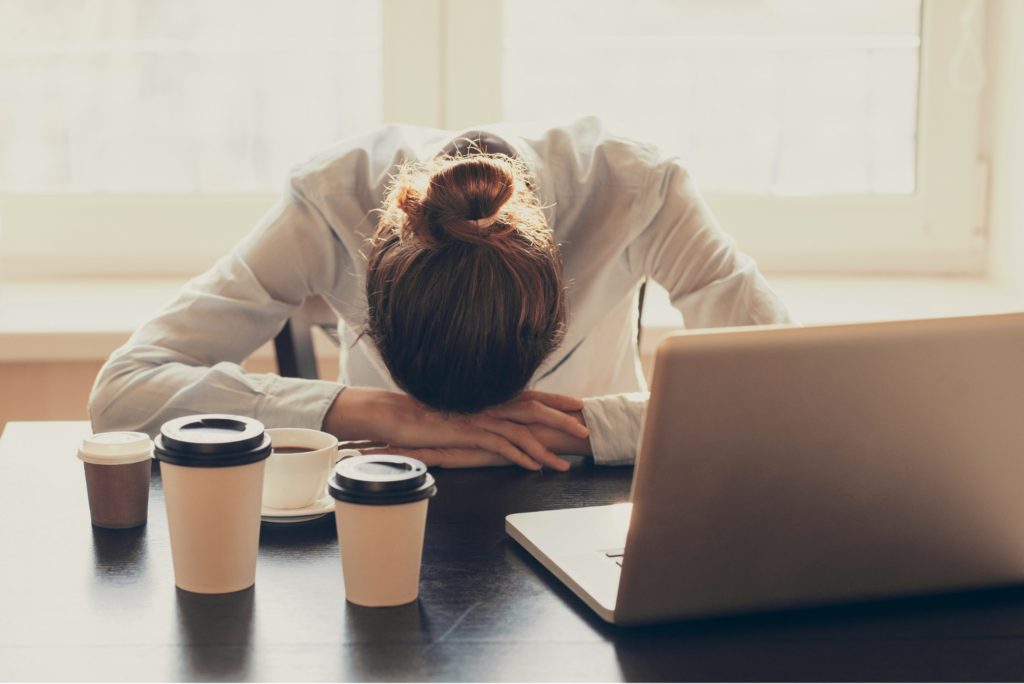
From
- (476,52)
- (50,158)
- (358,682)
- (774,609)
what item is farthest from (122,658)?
(50,158)

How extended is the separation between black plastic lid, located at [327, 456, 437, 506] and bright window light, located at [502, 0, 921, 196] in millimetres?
1591

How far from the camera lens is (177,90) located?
2.14 meters

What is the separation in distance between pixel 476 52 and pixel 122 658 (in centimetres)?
167

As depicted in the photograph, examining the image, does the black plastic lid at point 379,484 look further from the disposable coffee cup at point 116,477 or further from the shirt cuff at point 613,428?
the shirt cuff at point 613,428

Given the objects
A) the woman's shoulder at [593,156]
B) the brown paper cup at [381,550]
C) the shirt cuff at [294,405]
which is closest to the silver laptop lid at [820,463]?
the brown paper cup at [381,550]

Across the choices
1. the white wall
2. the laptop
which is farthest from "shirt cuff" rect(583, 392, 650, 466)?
the white wall

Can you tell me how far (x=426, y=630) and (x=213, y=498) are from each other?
0.18 meters

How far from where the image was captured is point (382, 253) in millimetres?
999

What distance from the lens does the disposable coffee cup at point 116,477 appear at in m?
0.83

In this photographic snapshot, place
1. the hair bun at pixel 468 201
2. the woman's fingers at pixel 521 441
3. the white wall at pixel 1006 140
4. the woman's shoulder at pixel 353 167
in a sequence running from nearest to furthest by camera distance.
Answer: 1. the hair bun at pixel 468 201
2. the woman's fingers at pixel 521 441
3. the woman's shoulder at pixel 353 167
4. the white wall at pixel 1006 140

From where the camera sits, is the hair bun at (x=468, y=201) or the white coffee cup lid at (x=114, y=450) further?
the hair bun at (x=468, y=201)

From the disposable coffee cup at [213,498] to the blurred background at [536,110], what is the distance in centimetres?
145

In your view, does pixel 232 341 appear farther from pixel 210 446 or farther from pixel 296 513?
pixel 210 446

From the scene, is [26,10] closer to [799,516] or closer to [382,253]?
[382,253]
